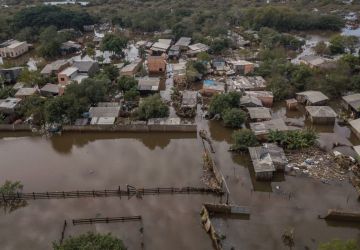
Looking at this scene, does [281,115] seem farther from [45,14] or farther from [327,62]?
[45,14]

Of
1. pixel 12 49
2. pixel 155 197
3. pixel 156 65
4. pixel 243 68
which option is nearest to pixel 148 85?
pixel 156 65

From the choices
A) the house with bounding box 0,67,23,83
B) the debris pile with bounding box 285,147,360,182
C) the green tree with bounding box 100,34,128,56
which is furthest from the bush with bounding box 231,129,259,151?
the green tree with bounding box 100,34,128,56

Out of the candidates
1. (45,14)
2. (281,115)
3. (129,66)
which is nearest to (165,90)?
(129,66)

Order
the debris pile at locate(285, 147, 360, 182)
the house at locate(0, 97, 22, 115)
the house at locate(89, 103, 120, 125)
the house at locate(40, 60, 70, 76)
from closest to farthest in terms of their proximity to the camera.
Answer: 1. the debris pile at locate(285, 147, 360, 182)
2. the house at locate(89, 103, 120, 125)
3. the house at locate(0, 97, 22, 115)
4. the house at locate(40, 60, 70, 76)

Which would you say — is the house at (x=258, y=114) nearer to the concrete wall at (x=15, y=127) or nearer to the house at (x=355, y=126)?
the house at (x=355, y=126)

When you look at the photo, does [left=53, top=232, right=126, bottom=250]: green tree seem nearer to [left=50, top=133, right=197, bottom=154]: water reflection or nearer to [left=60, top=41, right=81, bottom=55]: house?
[left=50, top=133, right=197, bottom=154]: water reflection

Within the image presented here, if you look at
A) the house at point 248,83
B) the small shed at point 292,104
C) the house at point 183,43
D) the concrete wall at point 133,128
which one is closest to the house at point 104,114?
the concrete wall at point 133,128
